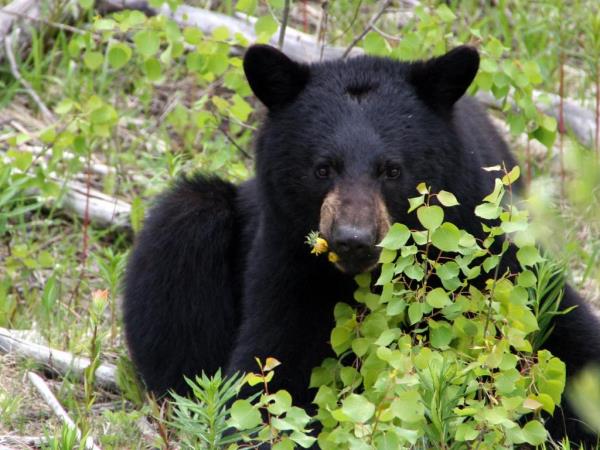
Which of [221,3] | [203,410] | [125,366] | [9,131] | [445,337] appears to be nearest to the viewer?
[203,410]

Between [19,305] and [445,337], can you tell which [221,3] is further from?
[445,337]

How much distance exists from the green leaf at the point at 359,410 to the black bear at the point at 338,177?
61 centimetres

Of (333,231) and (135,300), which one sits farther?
(135,300)

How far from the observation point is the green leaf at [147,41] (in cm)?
512

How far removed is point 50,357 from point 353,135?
173 centimetres

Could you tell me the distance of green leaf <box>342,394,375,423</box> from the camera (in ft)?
9.12

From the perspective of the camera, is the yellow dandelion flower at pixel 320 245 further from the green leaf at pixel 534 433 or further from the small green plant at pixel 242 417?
the green leaf at pixel 534 433

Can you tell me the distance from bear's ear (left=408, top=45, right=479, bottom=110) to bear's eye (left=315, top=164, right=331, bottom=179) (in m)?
0.46

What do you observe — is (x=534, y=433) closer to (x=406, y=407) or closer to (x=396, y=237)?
(x=406, y=407)

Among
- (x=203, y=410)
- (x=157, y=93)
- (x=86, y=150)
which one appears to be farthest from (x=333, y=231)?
(x=157, y=93)

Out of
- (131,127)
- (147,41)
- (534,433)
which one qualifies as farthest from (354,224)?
(131,127)

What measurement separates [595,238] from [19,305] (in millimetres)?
2892

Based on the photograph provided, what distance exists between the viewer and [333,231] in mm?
3348

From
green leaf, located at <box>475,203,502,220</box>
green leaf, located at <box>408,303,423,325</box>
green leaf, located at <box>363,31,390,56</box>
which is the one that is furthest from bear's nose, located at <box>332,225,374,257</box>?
green leaf, located at <box>363,31,390,56</box>
